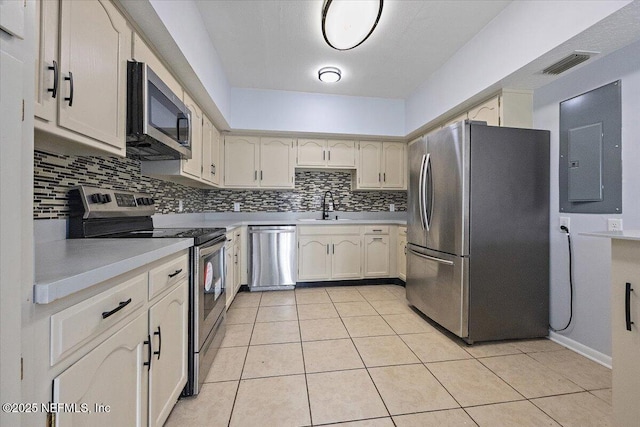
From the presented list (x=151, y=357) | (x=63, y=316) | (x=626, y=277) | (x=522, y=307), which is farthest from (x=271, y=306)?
(x=626, y=277)

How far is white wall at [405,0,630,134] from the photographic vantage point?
5.49 feet

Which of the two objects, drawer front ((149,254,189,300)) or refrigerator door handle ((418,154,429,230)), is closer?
drawer front ((149,254,189,300))

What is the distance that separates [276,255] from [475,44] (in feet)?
9.91

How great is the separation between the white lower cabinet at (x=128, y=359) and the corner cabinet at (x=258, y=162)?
2448mm

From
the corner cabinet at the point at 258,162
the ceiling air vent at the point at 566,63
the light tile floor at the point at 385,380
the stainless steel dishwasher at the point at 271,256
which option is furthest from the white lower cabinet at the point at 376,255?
the ceiling air vent at the point at 566,63

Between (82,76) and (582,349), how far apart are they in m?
3.40

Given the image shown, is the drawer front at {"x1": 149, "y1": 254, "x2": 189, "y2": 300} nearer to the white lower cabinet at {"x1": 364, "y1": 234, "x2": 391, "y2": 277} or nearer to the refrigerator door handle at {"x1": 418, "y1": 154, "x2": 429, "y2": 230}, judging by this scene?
the refrigerator door handle at {"x1": 418, "y1": 154, "x2": 429, "y2": 230}

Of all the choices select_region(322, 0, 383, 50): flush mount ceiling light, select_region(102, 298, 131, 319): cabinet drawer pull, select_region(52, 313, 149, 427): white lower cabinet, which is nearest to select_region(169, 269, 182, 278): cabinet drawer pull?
select_region(52, 313, 149, 427): white lower cabinet

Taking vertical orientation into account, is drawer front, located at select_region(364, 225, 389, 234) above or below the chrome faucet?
below

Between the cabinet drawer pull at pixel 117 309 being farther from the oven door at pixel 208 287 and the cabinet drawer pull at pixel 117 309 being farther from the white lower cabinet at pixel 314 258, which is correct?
the white lower cabinet at pixel 314 258

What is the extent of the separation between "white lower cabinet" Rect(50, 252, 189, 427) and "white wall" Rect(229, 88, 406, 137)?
257 centimetres

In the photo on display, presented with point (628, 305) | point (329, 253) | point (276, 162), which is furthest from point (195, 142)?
point (628, 305)

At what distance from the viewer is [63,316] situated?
0.66 metres

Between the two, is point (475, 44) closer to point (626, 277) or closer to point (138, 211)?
Answer: point (626, 277)
